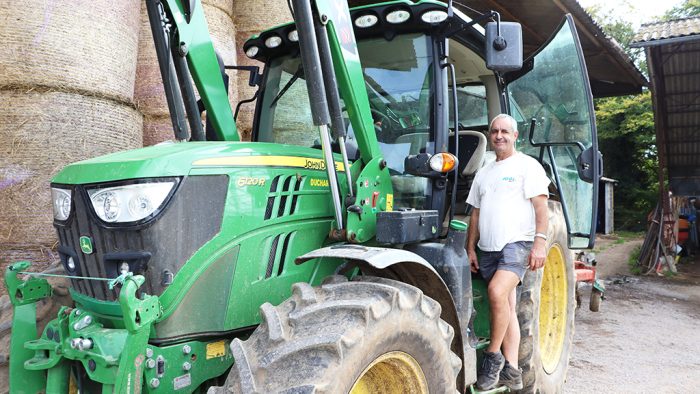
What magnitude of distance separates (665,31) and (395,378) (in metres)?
9.04

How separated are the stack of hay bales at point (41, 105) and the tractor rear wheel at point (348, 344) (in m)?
2.03

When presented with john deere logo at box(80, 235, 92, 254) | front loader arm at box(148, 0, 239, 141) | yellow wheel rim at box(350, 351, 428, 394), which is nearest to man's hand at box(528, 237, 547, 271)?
yellow wheel rim at box(350, 351, 428, 394)

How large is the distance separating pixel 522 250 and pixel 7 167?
9.60 ft

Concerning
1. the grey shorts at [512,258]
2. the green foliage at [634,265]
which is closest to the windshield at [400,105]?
the grey shorts at [512,258]

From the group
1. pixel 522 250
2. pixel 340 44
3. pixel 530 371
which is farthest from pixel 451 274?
pixel 340 44

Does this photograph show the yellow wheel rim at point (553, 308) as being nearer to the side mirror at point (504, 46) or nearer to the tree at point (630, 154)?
the side mirror at point (504, 46)

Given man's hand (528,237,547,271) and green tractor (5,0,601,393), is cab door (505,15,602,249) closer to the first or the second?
green tractor (5,0,601,393)

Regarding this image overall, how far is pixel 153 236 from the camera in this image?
2.01 m

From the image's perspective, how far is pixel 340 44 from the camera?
2.54 metres

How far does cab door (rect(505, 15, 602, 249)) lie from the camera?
147 inches

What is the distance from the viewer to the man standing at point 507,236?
291 cm

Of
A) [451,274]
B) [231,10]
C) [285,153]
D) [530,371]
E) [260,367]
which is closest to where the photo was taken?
[260,367]

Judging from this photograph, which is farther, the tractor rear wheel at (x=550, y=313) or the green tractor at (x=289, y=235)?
the tractor rear wheel at (x=550, y=313)

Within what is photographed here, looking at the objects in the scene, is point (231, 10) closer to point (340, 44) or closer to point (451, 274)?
point (340, 44)
